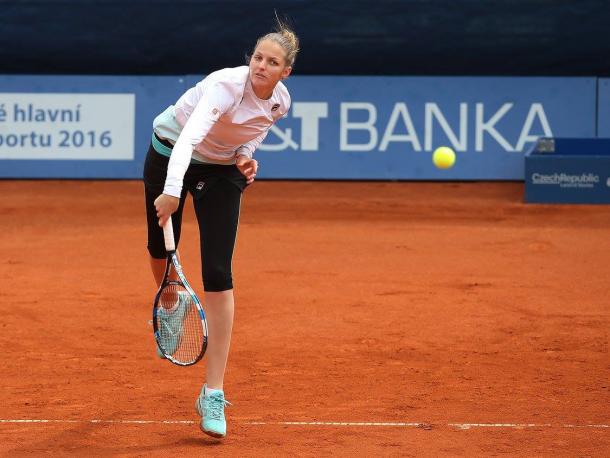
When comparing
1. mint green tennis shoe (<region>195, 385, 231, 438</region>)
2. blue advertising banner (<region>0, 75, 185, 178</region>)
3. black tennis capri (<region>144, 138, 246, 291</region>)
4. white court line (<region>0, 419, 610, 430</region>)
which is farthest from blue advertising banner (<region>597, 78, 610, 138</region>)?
mint green tennis shoe (<region>195, 385, 231, 438</region>)

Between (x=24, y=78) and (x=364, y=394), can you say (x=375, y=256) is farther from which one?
(x=24, y=78)

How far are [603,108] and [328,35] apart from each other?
3056mm

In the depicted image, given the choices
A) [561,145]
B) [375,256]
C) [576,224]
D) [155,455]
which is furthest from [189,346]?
[561,145]

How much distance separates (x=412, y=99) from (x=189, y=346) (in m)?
8.06

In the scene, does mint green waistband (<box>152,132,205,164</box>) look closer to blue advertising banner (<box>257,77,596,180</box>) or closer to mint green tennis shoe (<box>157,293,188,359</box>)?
mint green tennis shoe (<box>157,293,188,359</box>)

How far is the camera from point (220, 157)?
178 inches

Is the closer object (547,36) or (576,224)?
(576,224)

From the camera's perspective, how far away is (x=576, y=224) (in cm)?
1044

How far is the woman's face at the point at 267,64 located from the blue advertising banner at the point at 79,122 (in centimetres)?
808

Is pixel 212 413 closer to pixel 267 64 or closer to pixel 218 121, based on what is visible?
pixel 218 121

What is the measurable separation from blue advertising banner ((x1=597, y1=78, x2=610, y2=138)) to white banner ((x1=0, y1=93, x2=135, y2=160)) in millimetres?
5008

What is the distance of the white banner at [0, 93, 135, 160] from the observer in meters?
12.2

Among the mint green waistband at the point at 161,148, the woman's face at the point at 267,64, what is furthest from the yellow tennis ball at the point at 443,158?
the woman's face at the point at 267,64

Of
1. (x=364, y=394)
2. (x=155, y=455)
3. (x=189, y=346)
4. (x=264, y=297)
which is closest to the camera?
(x=155, y=455)
